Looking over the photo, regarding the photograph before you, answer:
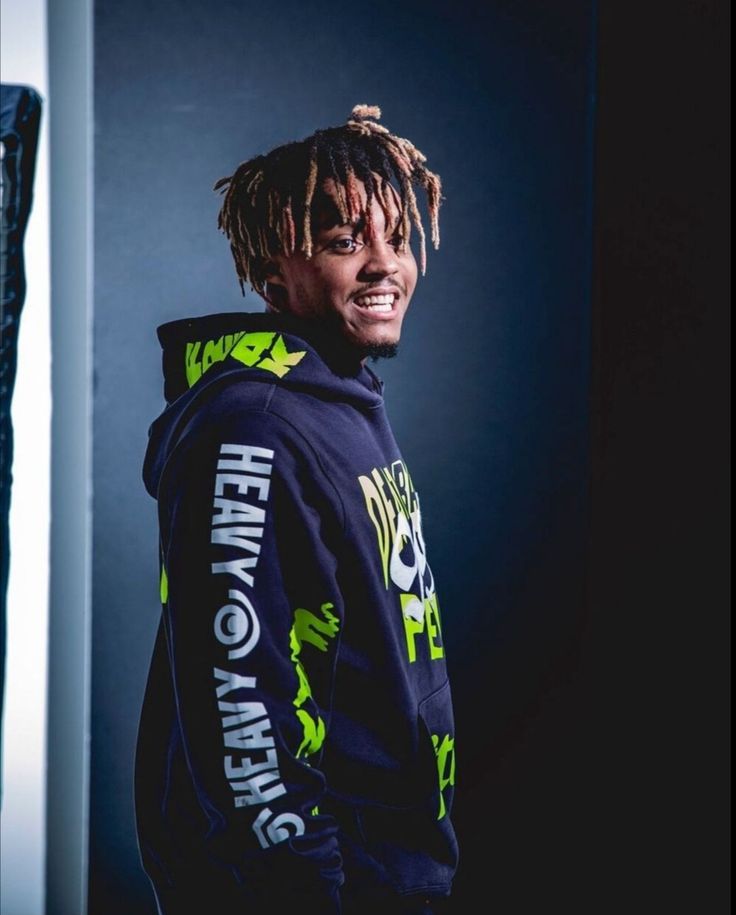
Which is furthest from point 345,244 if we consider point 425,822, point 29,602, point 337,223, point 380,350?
point 425,822

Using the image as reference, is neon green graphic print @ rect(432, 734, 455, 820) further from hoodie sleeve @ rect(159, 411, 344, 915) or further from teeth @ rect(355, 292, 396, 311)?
teeth @ rect(355, 292, 396, 311)

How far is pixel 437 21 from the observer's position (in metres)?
1.39

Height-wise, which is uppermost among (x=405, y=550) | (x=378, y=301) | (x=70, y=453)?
(x=378, y=301)

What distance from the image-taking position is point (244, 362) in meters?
1.25

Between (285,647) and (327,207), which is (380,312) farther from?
(285,647)

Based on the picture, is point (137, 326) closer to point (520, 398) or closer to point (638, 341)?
point (520, 398)

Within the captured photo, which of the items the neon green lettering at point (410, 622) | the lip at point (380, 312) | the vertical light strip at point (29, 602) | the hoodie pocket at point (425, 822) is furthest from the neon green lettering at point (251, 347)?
the hoodie pocket at point (425, 822)

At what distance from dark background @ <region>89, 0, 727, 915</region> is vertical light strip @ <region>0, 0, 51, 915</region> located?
10 cm

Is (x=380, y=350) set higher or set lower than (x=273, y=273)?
lower

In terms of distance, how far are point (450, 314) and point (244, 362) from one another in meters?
0.35

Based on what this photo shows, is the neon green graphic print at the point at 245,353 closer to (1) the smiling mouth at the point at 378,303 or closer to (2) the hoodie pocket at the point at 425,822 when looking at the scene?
(1) the smiling mouth at the point at 378,303

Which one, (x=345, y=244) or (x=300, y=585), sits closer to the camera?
(x=300, y=585)

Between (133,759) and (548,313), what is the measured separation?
91cm

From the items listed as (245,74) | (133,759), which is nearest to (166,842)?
(133,759)
